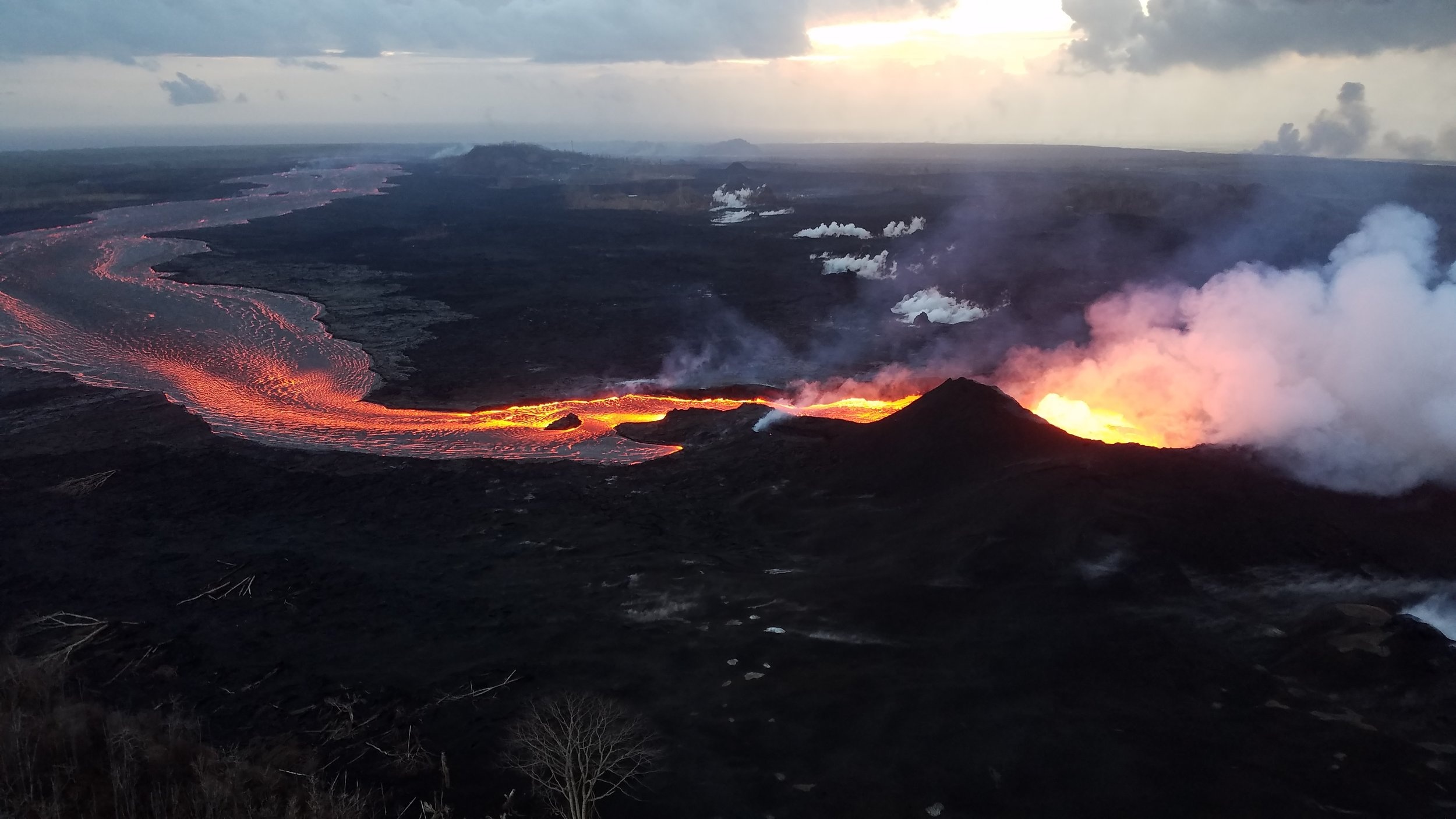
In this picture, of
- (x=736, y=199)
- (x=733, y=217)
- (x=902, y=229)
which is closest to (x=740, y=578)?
(x=902, y=229)

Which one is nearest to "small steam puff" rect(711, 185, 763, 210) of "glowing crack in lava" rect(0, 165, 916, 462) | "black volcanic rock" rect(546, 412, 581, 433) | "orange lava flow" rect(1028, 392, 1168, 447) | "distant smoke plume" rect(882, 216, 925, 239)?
"distant smoke plume" rect(882, 216, 925, 239)

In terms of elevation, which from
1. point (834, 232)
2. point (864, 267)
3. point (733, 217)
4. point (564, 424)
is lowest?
point (564, 424)

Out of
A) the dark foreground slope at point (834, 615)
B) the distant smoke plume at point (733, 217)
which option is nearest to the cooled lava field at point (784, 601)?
the dark foreground slope at point (834, 615)

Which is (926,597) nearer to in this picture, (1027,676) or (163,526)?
(1027,676)

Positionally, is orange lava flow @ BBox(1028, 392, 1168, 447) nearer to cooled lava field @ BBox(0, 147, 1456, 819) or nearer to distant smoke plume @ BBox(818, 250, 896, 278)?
cooled lava field @ BBox(0, 147, 1456, 819)

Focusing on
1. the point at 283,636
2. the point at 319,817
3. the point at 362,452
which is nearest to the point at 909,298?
the point at 362,452

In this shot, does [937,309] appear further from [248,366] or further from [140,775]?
[140,775]
